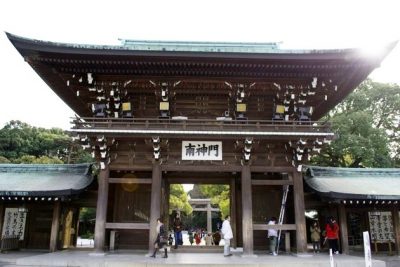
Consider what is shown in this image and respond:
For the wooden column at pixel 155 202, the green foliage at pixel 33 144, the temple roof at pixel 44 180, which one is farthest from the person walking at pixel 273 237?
the green foliage at pixel 33 144

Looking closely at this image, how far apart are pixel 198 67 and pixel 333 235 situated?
29.2ft

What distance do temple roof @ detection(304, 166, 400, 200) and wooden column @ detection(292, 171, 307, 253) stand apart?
137cm

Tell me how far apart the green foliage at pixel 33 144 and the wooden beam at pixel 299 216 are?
41.0 meters

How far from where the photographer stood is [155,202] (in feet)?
41.0

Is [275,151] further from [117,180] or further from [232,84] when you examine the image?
[117,180]

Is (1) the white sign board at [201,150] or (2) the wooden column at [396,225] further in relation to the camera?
(2) the wooden column at [396,225]

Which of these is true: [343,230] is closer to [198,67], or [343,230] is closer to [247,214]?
[247,214]

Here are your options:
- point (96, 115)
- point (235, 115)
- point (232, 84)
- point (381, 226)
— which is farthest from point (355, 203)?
point (96, 115)

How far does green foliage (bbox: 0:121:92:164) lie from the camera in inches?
2018

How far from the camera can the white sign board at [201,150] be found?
12984 millimetres

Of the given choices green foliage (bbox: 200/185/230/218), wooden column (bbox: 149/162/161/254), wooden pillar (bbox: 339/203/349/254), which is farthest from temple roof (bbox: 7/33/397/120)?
green foliage (bbox: 200/185/230/218)

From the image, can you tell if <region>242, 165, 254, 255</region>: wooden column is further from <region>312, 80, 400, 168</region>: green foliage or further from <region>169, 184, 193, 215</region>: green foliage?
<region>169, 184, 193, 215</region>: green foliage

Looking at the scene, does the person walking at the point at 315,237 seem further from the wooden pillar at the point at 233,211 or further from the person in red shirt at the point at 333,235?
the wooden pillar at the point at 233,211

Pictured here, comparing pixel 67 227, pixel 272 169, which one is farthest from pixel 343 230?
pixel 67 227
